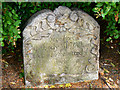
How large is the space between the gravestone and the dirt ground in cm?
17

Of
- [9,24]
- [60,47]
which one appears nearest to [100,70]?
[60,47]

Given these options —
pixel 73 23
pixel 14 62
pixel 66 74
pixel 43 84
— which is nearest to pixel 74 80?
pixel 66 74

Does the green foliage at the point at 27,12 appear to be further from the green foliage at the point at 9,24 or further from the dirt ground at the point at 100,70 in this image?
the dirt ground at the point at 100,70

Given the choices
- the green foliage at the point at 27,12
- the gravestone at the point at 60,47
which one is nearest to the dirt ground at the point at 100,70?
the gravestone at the point at 60,47

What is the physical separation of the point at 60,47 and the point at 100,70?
1071mm

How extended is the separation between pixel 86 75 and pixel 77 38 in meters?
0.76

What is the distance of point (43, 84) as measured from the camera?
343 cm

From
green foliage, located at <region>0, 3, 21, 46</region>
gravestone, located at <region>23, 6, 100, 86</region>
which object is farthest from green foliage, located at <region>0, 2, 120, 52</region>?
gravestone, located at <region>23, 6, 100, 86</region>

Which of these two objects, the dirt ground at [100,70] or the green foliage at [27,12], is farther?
the dirt ground at [100,70]

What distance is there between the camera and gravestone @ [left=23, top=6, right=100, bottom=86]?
310cm

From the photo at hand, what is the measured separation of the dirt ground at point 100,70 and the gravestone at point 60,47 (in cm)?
17

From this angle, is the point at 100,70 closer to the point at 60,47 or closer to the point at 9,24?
the point at 60,47

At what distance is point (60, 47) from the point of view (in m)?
3.30

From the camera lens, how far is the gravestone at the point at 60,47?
10.2 ft
